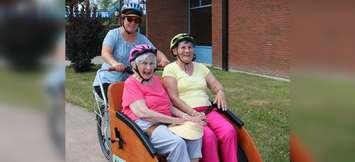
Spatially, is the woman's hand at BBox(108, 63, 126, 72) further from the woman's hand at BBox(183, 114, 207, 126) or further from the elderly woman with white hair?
the woman's hand at BBox(183, 114, 207, 126)

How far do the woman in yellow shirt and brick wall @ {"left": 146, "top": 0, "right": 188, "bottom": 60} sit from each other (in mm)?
18089

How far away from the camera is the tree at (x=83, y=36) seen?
649 inches

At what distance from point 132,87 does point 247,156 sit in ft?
3.39

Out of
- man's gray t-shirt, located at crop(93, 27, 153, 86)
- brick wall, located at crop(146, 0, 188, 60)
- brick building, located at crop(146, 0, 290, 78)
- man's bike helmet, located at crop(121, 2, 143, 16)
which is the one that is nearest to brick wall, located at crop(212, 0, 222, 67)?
brick building, located at crop(146, 0, 290, 78)

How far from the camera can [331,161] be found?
2.39 metres

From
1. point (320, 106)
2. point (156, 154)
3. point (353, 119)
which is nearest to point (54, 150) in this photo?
point (320, 106)

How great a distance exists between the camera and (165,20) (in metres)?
22.7

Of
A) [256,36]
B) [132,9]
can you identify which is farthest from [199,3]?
[132,9]

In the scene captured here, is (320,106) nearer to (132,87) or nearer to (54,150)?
(54,150)

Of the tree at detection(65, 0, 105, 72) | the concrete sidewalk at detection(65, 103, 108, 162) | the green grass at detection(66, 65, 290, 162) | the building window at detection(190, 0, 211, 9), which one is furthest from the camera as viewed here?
the building window at detection(190, 0, 211, 9)

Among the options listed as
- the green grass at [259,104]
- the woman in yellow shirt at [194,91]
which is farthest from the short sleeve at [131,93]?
the green grass at [259,104]

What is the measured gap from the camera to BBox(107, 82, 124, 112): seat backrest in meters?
4.24

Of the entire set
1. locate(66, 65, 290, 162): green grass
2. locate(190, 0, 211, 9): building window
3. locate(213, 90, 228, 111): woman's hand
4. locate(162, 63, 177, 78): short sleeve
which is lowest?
locate(66, 65, 290, 162): green grass

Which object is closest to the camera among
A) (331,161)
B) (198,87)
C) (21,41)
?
(21,41)
